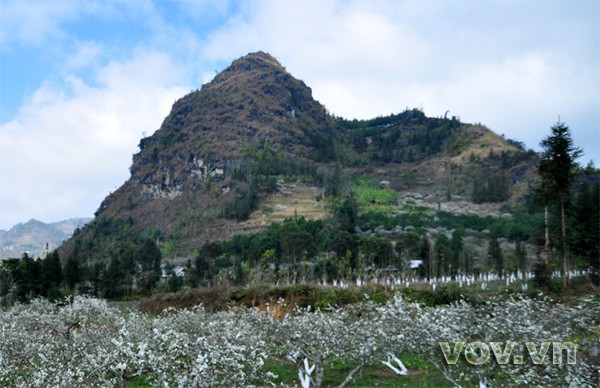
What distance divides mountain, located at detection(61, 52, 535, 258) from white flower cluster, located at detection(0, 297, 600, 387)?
93.9 metres

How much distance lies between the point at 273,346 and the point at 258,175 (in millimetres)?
119779

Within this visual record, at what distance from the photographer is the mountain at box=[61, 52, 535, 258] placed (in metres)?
129

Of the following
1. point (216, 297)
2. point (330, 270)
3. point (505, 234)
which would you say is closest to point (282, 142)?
point (505, 234)

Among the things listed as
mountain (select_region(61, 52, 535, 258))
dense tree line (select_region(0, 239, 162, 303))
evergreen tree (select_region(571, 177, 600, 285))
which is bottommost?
dense tree line (select_region(0, 239, 162, 303))

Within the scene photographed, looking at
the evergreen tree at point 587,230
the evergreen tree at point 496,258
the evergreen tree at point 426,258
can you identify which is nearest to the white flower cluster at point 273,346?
the evergreen tree at point 587,230

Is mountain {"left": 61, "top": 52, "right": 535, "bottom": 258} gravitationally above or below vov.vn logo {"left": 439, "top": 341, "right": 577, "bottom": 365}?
above

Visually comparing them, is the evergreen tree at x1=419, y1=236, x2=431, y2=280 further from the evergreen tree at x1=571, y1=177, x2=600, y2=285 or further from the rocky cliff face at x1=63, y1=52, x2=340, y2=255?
the rocky cliff face at x1=63, y1=52, x2=340, y2=255

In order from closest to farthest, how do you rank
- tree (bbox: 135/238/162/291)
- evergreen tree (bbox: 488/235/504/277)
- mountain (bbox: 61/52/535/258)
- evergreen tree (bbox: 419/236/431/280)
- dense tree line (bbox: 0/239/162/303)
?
dense tree line (bbox: 0/239/162/303)
evergreen tree (bbox: 488/235/504/277)
evergreen tree (bbox: 419/236/431/280)
tree (bbox: 135/238/162/291)
mountain (bbox: 61/52/535/258)

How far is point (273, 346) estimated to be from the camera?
17969 millimetres

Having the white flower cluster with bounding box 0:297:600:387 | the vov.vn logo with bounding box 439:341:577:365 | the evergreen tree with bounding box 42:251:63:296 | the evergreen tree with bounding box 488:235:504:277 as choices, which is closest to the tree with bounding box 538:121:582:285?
the white flower cluster with bounding box 0:297:600:387

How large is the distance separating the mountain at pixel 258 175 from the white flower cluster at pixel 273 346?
93945 millimetres

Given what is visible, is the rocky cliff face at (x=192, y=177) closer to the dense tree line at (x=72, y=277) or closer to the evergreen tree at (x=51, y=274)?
the dense tree line at (x=72, y=277)

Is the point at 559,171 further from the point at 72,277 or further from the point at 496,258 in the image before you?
the point at 72,277

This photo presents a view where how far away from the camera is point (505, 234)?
285 ft
